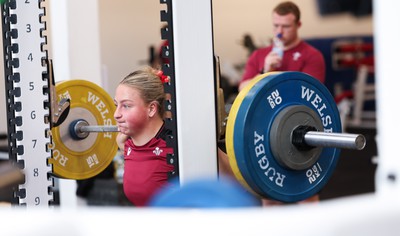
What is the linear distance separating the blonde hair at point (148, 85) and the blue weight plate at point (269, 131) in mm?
530

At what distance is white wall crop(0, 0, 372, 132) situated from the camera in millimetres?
7758

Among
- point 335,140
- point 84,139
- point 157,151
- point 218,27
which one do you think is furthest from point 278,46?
point 218,27

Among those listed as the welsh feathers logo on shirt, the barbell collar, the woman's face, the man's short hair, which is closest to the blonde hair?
the woman's face

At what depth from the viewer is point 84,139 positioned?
305cm

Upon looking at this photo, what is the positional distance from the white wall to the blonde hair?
12.1ft

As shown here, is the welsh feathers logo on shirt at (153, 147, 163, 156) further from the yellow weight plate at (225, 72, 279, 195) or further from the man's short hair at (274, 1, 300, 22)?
the man's short hair at (274, 1, 300, 22)

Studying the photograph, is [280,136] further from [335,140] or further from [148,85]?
[148,85]

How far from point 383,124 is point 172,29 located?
790 mm

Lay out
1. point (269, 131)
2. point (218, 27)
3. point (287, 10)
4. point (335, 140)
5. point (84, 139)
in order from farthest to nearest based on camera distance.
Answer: point (218, 27) < point (287, 10) < point (84, 139) < point (269, 131) < point (335, 140)

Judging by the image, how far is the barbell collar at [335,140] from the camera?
1.99 metres

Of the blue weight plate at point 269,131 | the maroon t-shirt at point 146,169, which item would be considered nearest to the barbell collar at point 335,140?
the blue weight plate at point 269,131

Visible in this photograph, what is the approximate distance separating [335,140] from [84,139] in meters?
1.35

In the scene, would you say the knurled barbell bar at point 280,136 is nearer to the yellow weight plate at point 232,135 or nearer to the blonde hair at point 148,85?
the yellow weight plate at point 232,135

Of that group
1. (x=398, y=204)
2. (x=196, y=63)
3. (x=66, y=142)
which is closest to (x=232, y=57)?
(x=66, y=142)
